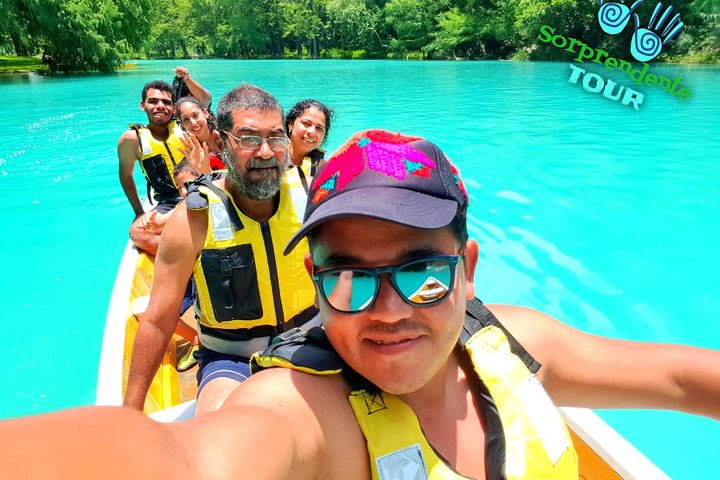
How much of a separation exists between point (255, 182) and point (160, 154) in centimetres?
304

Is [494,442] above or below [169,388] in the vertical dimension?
above

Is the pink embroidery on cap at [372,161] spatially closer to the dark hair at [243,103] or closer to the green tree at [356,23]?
the dark hair at [243,103]

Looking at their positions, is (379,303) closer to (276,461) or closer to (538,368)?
(276,461)

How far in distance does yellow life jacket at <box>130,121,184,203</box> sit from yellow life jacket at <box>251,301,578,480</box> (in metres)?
4.42

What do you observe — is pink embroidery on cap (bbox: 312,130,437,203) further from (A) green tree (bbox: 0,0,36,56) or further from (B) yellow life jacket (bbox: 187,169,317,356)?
(A) green tree (bbox: 0,0,36,56)

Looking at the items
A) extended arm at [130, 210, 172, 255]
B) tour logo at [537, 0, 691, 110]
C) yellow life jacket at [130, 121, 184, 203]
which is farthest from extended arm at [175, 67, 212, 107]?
tour logo at [537, 0, 691, 110]

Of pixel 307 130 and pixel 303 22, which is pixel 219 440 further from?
pixel 303 22

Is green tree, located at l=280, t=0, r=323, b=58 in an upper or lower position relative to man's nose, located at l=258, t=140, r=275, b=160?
lower

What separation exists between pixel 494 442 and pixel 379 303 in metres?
0.46

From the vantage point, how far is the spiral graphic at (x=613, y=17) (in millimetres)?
26081

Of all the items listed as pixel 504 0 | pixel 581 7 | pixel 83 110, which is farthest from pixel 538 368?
pixel 504 0

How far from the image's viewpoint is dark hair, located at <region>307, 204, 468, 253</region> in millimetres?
1078

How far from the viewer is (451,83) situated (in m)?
23.4

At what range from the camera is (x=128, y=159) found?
527cm
